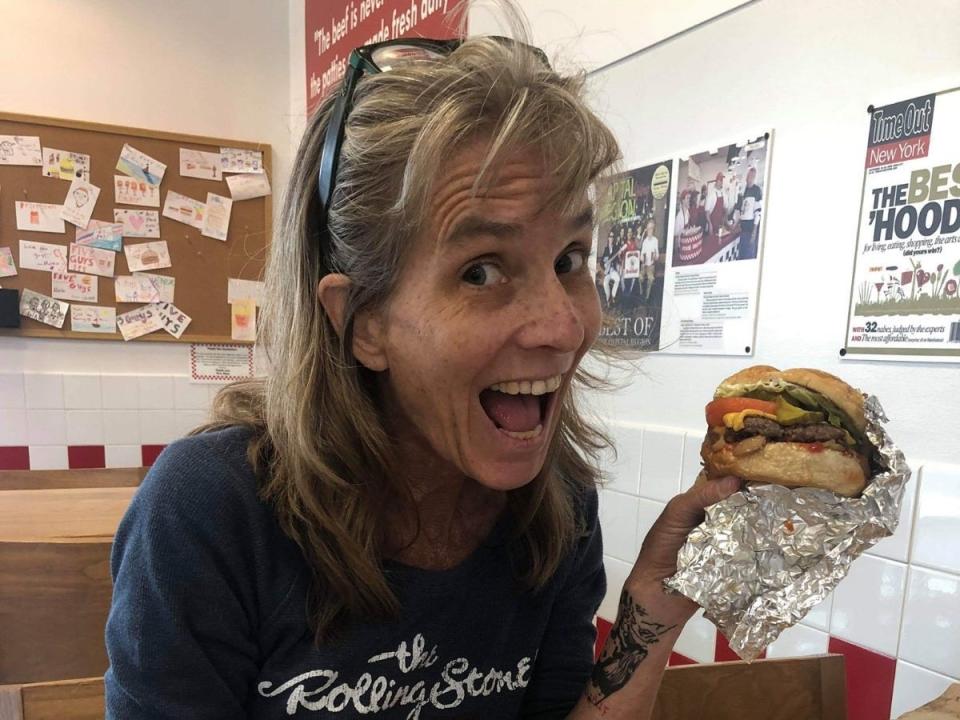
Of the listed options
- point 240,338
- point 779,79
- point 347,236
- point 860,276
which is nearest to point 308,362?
point 347,236

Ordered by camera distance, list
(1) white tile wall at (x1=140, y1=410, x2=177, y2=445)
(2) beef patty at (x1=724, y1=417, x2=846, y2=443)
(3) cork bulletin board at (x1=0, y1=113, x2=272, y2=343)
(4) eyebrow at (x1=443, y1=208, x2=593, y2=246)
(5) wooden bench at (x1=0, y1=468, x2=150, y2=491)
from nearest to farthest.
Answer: (4) eyebrow at (x1=443, y1=208, x2=593, y2=246), (2) beef patty at (x1=724, y1=417, x2=846, y2=443), (5) wooden bench at (x1=0, y1=468, x2=150, y2=491), (3) cork bulletin board at (x1=0, y1=113, x2=272, y2=343), (1) white tile wall at (x1=140, y1=410, x2=177, y2=445)

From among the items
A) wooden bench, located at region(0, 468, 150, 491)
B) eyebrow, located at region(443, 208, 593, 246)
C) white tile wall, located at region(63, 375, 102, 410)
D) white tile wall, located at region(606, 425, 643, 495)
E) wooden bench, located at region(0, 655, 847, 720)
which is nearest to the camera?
eyebrow, located at region(443, 208, 593, 246)

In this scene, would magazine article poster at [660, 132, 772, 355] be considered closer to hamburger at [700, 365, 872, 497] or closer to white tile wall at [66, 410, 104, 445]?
hamburger at [700, 365, 872, 497]

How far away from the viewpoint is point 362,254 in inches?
30.2

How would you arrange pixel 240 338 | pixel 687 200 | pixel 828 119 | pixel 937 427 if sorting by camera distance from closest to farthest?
pixel 937 427 < pixel 828 119 < pixel 687 200 < pixel 240 338

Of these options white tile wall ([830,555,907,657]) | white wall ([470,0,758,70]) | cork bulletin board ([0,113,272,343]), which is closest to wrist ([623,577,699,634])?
white tile wall ([830,555,907,657])

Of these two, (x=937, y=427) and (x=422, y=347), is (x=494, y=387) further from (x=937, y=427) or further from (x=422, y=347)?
(x=937, y=427)

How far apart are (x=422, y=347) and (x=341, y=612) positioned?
0.34m

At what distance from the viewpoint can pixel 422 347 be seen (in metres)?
0.73

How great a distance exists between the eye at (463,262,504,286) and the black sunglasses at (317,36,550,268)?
20 centimetres

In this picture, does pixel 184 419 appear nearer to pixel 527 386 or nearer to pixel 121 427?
pixel 121 427

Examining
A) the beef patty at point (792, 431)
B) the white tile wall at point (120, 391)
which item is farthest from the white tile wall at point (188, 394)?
the beef patty at point (792, 431)

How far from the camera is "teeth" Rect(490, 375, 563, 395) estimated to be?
765 millimetres

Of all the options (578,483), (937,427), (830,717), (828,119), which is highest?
(828,119)
